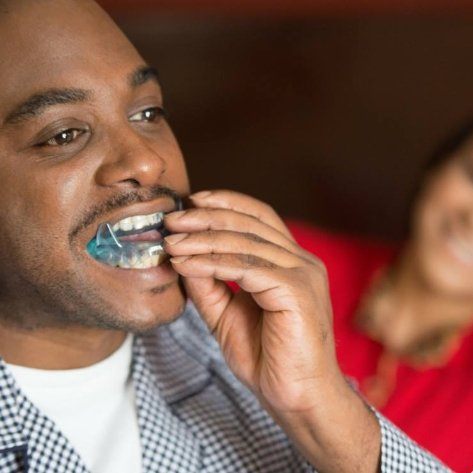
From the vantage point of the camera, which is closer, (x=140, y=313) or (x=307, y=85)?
(x=140, y=313)

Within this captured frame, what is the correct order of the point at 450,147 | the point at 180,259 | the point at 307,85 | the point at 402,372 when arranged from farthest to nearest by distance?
1. the point at 307,85
2. the point at 450,147
3. the point at 402,372
4. the point at 180,259

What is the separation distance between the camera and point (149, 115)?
123 cm

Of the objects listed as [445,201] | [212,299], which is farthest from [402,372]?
[212,299]

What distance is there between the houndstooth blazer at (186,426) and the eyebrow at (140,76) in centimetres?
43

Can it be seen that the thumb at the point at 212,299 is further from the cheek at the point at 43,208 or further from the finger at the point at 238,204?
the cheek at the point at 43,208

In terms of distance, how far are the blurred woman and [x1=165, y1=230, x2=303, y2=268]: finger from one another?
85 cm

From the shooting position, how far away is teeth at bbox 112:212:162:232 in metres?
1.12

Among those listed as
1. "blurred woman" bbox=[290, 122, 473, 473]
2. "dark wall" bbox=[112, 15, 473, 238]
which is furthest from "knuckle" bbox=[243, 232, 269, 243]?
"dark wall" bbox=[112, 15, 473, 238]

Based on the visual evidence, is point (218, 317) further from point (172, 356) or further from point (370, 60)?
point (370, 60)

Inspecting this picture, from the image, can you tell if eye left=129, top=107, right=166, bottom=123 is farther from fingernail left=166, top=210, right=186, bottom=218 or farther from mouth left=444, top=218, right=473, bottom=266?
mouth left=444, top=218, right=473, bottom=266

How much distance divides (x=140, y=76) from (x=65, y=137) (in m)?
0.15

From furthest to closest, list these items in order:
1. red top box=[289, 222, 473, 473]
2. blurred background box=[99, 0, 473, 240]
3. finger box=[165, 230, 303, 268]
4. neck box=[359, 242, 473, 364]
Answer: blurred background box=[99, 0, 473, 240] < neck box=[359, 242, 473, 364] < red top box=[289, 222, 473, 473] < finger box=[165, 230, 303, 268]

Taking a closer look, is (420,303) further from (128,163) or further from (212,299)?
(128,163)

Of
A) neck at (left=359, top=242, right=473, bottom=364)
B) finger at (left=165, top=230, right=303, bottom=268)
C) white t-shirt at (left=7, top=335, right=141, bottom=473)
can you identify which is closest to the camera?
finger at (left=165, top=230, right=303, bottom=268)
